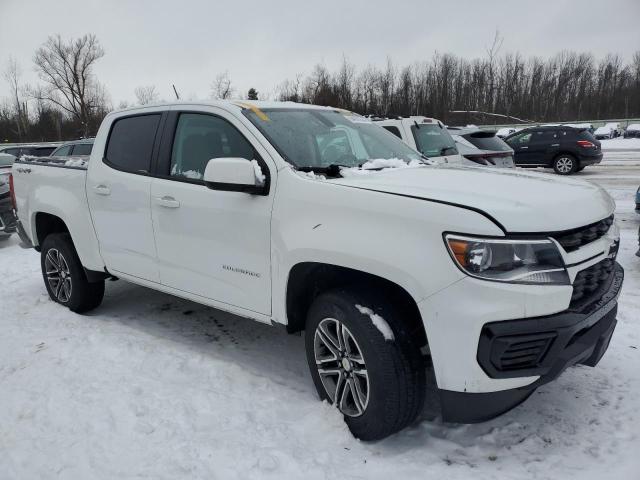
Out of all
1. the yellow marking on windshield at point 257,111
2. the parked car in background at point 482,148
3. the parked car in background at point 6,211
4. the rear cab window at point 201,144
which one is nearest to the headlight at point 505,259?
the rear cab window at point 201,144

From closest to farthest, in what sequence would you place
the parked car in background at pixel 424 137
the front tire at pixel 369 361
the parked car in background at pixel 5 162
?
the front tire at pixel 369 361, the parked car in background at pixel 424 137, the parked car in background at pixel 5 162

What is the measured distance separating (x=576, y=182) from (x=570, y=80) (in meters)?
74.2

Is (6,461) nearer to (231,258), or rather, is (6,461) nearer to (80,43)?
(231,258)

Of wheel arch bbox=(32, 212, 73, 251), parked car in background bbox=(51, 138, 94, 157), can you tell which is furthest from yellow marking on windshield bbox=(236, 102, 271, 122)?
parked car in background bbox=(51, 138, 94, 157)

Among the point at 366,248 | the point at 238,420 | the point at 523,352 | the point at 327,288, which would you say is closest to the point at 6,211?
the point at 238,420

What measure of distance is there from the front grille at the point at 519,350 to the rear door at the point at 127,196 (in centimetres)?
260

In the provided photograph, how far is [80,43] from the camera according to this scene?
5741cm

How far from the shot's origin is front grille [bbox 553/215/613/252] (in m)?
2.33

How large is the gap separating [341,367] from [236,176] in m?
1.23

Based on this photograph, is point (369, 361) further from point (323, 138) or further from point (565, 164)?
point (565, 164)

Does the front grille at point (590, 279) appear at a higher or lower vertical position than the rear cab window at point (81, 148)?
lower

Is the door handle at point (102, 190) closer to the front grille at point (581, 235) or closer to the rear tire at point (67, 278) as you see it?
the rear tire at point (67, 278)

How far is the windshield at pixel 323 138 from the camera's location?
3186 millimetres

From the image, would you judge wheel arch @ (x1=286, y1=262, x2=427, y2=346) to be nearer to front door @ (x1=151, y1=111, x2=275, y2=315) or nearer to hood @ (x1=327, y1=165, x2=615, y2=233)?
front door @ (x1=151, y1=111, x2=275, y2=315)
